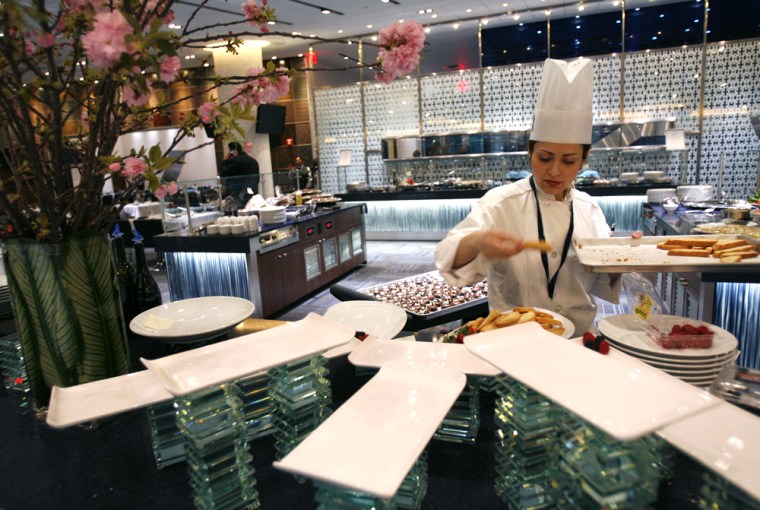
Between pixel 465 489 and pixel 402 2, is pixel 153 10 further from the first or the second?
pixel 402 2

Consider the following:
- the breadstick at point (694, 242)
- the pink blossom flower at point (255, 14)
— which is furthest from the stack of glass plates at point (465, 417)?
the breadstick at point (694, 242)

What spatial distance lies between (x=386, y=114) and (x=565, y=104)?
8.97m

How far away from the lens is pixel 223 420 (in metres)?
0.88

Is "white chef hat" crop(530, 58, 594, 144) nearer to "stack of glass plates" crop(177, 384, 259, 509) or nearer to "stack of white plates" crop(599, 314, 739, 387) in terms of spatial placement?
"stack of white plates" crop(599, 314, 739, 387)

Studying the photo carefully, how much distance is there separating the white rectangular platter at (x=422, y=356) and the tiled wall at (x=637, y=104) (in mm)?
8736

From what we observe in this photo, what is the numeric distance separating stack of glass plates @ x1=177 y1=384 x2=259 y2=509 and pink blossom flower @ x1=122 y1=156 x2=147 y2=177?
1.40 feet

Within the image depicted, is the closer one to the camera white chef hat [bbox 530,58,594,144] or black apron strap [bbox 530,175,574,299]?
white chef hat [bbox 530,58,594,144]

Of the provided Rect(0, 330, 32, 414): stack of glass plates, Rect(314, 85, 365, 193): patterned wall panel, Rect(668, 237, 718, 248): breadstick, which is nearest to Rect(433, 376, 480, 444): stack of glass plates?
Rect(0, 330, 32, 414): stack of glass plates

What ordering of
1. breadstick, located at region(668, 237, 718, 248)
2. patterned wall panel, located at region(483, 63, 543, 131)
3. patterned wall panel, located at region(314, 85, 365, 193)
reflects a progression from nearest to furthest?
breadstick, located at region(668, 237, 718, 248) < patterned wall panel, located at region(483, 63, 543, 131) < patterned wall panel, located at region(314, 85, 365, 193)

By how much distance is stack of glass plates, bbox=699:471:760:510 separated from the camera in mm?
668

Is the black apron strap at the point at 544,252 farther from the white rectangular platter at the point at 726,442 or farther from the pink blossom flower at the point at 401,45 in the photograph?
the white rectangular platter at the point at 726,442

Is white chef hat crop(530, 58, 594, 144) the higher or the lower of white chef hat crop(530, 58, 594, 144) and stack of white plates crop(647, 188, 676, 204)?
the higher

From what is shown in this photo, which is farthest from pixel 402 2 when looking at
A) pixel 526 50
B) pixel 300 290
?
pixel 300 290

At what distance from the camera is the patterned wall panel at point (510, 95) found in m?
9.36
